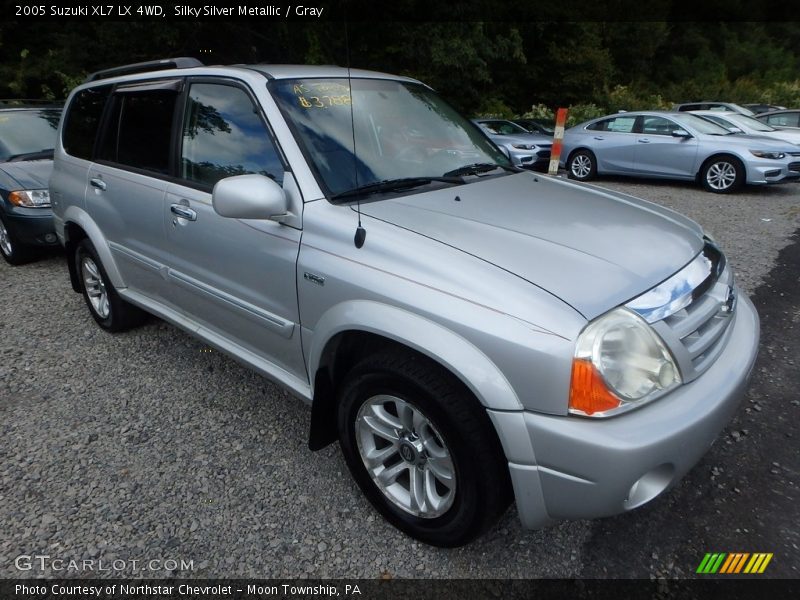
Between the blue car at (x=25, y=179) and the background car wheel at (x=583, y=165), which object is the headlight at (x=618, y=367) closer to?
the blue car at (x=25, y=179)

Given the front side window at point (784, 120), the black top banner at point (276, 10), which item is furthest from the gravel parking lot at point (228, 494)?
the front side window at point (784, 120)

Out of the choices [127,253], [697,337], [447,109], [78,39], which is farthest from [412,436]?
[78,39]

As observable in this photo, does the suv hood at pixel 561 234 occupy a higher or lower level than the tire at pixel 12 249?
higher

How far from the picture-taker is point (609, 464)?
1.61 meters

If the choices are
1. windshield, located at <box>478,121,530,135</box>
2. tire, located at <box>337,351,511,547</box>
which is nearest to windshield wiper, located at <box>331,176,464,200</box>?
tire, located at <box>337,351,511,547</box>

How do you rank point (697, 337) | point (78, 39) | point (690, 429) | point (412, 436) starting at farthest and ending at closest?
1. point (78, 39)
2. point (412, 436)
3. point (697, 337)
4. point (690, 429)

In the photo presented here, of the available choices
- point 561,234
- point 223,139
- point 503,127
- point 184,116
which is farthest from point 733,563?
point 503,127

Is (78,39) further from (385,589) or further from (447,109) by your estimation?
(385,589)

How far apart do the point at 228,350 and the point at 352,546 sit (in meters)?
1.21

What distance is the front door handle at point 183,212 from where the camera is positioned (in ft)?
9.00

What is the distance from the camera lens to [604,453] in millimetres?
1606

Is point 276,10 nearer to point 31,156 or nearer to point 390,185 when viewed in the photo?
point 31,156

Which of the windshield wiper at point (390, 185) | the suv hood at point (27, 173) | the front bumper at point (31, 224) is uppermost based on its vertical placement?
the windshield wiper at point (390, 185)

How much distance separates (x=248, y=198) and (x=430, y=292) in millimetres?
833
